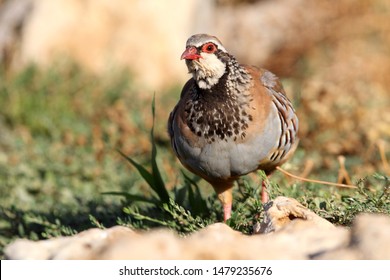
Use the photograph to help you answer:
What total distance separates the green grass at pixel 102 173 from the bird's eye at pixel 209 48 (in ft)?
2.14

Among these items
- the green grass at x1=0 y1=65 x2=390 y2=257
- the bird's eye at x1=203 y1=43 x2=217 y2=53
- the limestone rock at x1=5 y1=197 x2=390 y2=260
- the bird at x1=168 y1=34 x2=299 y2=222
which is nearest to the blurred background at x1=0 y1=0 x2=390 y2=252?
the green grass at x1=0 y1=65 x2=390 y2=257

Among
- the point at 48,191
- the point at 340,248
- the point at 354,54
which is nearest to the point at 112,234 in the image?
the point at 340,248

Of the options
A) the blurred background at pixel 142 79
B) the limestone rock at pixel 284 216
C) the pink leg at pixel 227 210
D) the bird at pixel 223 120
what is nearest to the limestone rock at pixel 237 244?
the limestone rock at pixel 284 216

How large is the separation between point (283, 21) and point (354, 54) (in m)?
1.23

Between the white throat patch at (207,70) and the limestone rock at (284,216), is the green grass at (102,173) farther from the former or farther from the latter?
the white throat patch at (207,70)

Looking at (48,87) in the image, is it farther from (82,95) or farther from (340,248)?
(340,248)

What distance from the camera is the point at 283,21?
10047 millimetres

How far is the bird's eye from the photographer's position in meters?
3.79

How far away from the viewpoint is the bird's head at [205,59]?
3781 millimetres

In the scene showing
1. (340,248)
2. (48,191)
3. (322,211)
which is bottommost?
(48,191)

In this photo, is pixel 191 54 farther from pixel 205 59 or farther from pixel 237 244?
pixel 237 244

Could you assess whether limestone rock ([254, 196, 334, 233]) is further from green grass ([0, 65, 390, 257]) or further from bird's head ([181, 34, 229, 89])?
bird's head ([181, 34, 229, 89])
